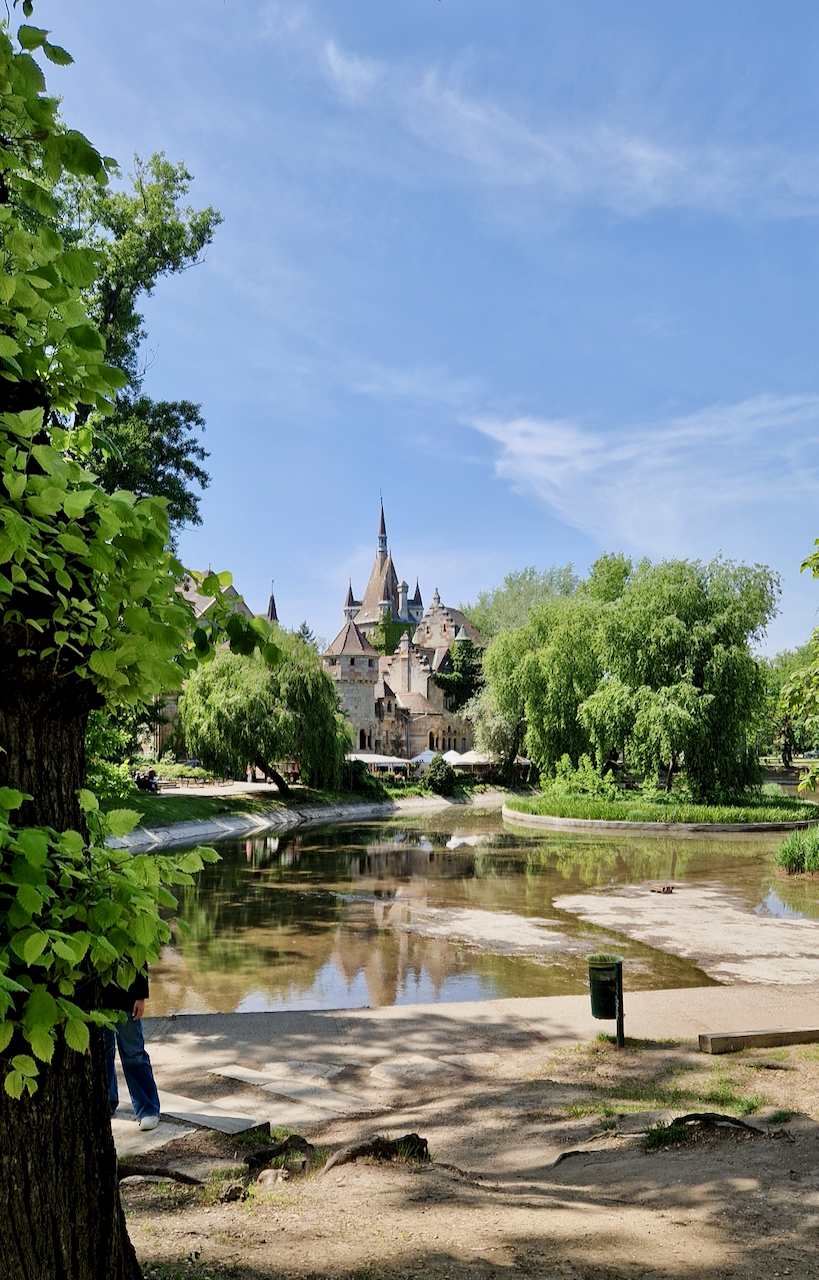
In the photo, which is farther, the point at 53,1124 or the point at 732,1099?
the point at 732,1099

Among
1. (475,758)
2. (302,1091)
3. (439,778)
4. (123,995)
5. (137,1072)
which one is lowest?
(302,1091)

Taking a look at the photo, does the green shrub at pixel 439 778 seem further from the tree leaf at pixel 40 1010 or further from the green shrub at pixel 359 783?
the tree leaf at pixel 40 1010

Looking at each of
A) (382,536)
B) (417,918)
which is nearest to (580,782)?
(417,918)

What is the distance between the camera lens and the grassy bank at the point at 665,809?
3469 cm

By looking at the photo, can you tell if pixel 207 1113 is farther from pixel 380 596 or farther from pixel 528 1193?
pixel 380 596

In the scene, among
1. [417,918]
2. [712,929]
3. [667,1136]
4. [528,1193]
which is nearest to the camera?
[528,1193]

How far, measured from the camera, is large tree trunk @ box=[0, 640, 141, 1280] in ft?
8.72

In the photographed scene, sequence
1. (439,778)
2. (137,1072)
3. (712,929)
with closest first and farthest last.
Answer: (137,1072)
(712,929)
(439,778)

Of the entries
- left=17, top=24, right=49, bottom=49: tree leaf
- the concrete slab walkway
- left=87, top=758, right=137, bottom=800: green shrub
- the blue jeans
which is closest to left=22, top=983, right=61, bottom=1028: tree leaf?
left=17, top=24, right=49, bottom=49: tree leaf

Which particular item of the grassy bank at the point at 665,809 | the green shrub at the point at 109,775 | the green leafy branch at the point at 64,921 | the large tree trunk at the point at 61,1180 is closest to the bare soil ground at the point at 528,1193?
the large tree trunk at the point at 61,1180

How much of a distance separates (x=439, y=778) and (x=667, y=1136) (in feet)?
158

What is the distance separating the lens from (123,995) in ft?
18.6

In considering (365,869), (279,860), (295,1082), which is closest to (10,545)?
(295,1082)

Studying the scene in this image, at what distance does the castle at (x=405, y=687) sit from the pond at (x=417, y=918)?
38.5 metres
